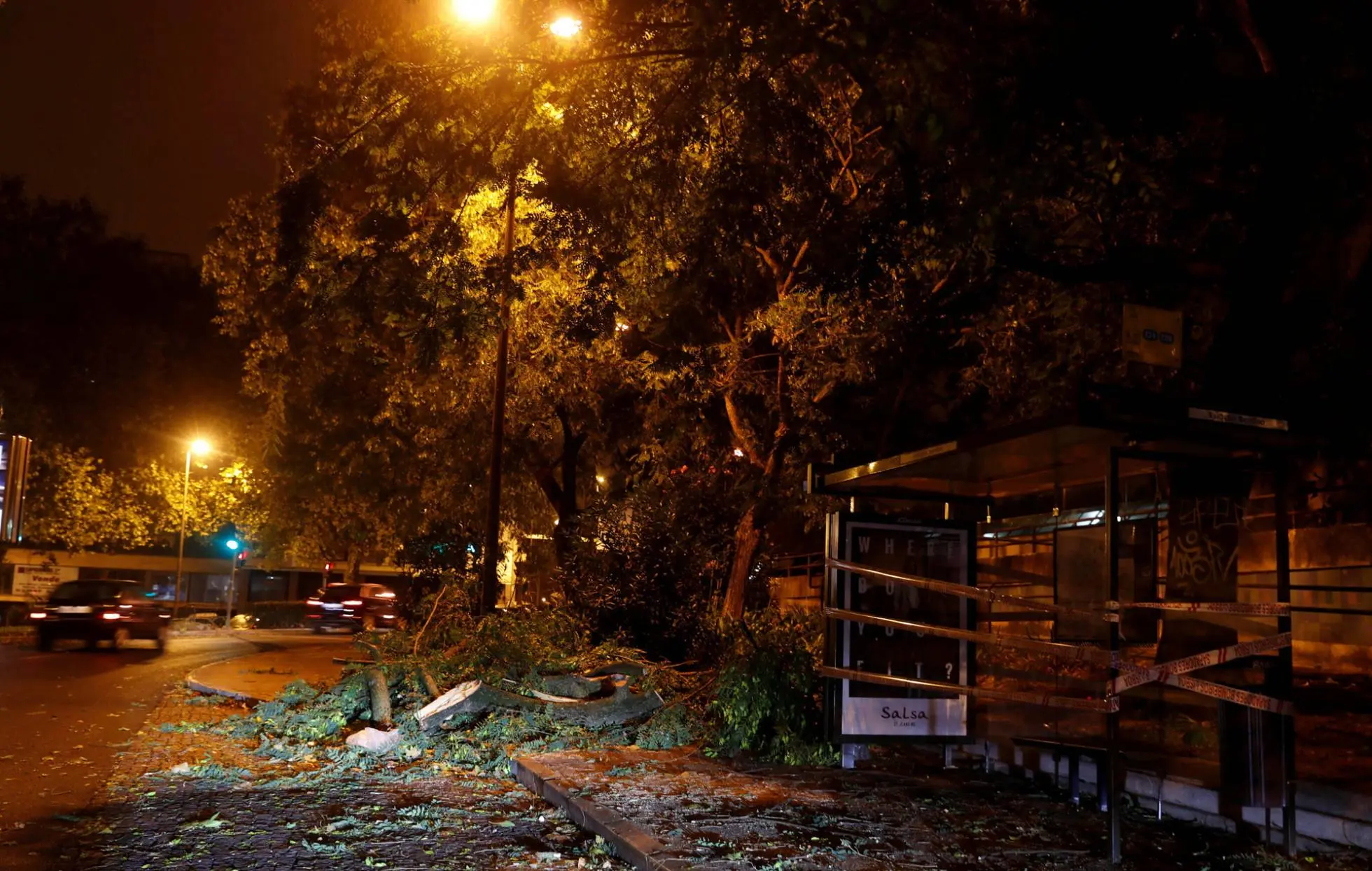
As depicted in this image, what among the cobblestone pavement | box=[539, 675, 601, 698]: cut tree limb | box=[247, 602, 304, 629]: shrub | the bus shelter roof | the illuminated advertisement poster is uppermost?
the bus shelter roof

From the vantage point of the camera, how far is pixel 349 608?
3189 cm

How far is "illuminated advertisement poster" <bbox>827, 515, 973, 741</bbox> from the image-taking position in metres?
9.05

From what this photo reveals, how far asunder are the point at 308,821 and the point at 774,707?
164 inches

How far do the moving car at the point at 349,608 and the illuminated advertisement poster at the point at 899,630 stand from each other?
973 inches

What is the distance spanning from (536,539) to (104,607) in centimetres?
1181

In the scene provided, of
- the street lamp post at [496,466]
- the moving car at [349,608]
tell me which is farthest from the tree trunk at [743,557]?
the moving car at [349,608]

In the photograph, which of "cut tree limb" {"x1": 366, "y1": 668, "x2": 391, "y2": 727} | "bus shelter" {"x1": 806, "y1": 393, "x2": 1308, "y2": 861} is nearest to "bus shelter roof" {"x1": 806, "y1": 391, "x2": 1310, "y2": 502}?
"bus shelter" {"x1": 806, "y1": 393, "x2": 1308, "y2": 861}

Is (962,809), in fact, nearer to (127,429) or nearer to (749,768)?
(749,768)

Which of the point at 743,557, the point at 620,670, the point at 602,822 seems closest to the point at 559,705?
the point at 620,670

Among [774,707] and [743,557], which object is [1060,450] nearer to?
[774,707]

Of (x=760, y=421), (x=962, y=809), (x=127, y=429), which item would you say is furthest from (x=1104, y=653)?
(x=127, y=429)

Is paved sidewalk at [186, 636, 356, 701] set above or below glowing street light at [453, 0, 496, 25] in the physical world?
below

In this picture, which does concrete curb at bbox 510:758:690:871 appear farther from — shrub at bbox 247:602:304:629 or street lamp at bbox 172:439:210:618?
shrub at bbox 247:602:304:629

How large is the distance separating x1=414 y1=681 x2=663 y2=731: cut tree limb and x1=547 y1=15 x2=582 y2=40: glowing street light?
23.4 feet
